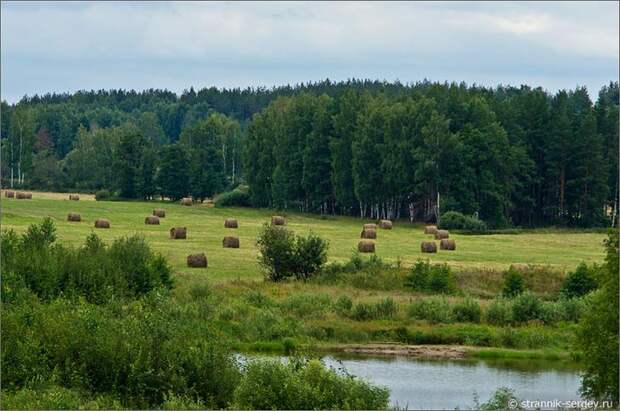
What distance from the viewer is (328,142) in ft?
428

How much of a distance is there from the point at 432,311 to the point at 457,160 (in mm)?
61690

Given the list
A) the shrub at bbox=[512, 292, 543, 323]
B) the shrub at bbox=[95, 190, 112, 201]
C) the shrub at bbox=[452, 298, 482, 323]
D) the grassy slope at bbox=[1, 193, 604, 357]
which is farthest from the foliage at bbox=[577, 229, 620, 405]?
the shrub at bbox=[95, 190, 112, 201]

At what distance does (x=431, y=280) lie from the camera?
60344 millimetres

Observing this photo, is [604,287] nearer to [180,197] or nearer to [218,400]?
[218,400]

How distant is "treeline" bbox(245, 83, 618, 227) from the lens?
114 meters

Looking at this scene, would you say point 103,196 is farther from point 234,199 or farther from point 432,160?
point 432,160

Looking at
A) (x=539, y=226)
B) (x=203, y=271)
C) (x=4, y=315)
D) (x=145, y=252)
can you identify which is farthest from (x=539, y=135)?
(x=4, y=315)

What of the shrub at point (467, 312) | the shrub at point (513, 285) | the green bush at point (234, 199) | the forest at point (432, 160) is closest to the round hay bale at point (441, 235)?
the forest at point (432, 160)

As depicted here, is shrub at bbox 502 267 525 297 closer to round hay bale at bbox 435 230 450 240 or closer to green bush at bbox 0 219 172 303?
green bush at bbox 0 219 172 303

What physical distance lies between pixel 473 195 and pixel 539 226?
8.46 meters

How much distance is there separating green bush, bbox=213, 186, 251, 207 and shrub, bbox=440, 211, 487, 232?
35256mm

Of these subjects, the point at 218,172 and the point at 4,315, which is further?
the point at 218,172

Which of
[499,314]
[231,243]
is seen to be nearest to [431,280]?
[499,314]

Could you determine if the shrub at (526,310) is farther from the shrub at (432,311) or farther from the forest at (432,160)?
the forest at (432,160)
